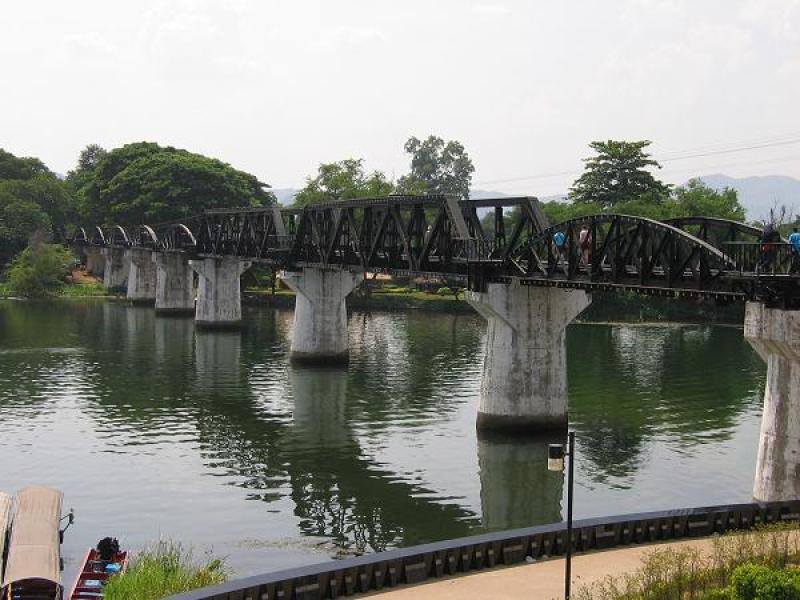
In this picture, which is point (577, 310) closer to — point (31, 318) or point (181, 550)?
point (181, 550)

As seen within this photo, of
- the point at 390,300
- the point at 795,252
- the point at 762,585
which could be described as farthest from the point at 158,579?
the point at 390,300

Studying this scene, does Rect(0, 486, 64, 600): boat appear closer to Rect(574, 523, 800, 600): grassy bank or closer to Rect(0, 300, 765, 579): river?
Rect(0, 300, 765, 579): river

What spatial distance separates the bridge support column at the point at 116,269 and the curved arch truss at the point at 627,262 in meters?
127

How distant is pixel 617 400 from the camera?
6981cm

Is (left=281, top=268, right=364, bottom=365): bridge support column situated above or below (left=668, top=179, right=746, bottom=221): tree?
below

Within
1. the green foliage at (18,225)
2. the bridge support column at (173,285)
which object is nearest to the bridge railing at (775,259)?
the bridge support column at (173,285)

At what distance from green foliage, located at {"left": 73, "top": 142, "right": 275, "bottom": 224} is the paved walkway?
132 meters

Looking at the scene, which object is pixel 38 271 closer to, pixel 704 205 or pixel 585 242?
pixel 704 205

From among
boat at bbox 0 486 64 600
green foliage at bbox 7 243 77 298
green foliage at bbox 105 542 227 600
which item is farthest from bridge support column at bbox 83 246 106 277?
green foliage at bbox 105 542 227 600

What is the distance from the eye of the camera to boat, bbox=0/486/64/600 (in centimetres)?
2877

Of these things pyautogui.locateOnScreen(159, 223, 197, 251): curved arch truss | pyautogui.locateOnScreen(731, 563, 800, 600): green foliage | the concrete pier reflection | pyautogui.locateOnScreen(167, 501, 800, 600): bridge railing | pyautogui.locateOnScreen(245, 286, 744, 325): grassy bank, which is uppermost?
pyautogui.locateOnScreen(159, 223, 197, 251): curved arch truss

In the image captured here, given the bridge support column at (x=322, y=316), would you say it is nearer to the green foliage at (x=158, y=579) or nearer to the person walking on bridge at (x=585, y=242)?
the person walking on bridge at (x=585, y=242)

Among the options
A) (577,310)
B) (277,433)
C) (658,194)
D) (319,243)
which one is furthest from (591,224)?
(658,194)

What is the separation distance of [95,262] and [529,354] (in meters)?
147
